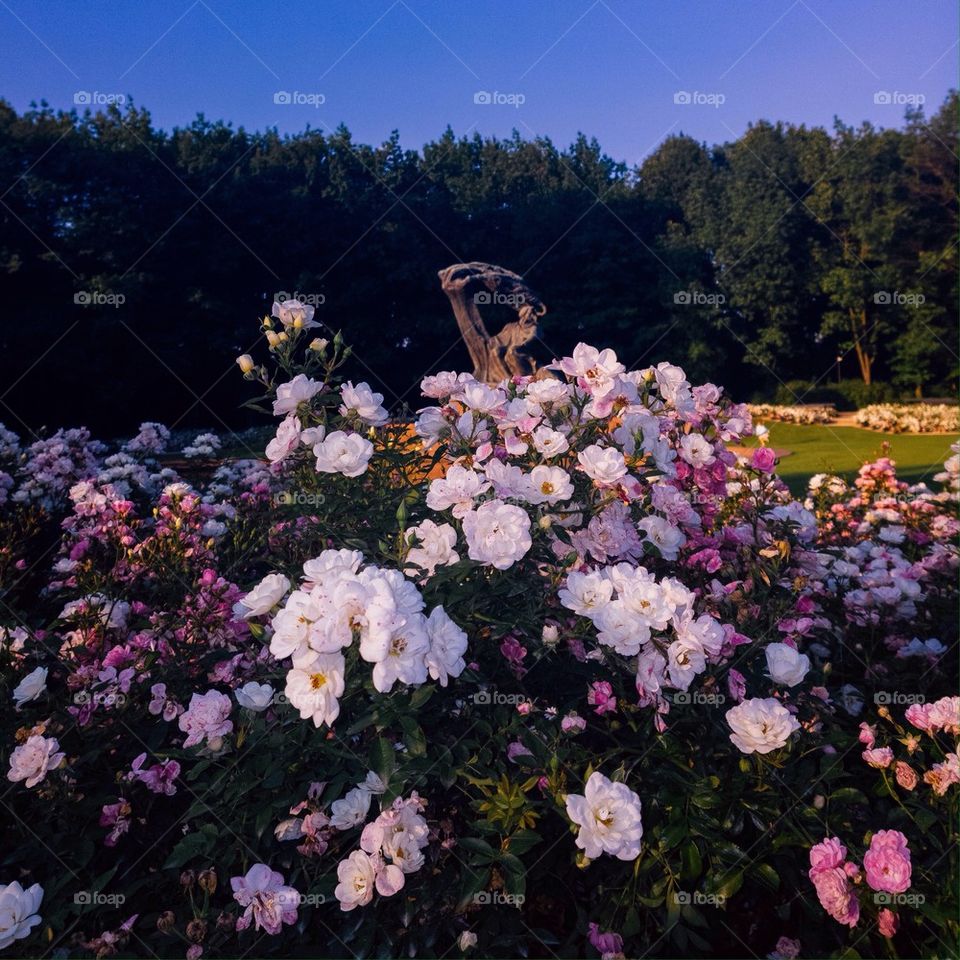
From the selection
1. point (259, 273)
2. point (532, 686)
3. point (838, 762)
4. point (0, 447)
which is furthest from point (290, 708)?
point (259, 273)

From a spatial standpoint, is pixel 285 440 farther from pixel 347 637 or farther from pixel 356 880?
pixel 356 880

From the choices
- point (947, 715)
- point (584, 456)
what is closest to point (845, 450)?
point (947, 715)

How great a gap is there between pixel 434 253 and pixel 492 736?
27713 mm

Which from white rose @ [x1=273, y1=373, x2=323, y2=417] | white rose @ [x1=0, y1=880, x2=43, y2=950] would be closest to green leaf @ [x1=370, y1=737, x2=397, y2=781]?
white rose @ [x1=0, y1=880, x2=43, y2=950]

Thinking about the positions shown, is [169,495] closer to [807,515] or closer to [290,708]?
[290,708]

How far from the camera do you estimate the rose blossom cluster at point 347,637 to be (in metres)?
1.49

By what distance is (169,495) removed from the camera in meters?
3.95

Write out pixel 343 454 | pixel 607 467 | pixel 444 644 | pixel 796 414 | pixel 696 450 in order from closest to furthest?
pixel 444 644 < pixel 607 467 < pixel 343 454 < pixel 696 450 < pixel 796 414

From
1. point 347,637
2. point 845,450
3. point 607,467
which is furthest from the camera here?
point 845,450

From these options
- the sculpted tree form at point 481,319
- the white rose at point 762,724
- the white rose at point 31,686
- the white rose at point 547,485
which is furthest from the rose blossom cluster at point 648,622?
the sculpted tree form at point 481,319

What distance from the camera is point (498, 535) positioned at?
6.23 feet

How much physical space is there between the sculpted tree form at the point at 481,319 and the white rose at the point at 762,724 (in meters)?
9.83

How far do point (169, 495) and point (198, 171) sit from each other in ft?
81.9

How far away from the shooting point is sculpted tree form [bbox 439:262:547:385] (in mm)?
11914
